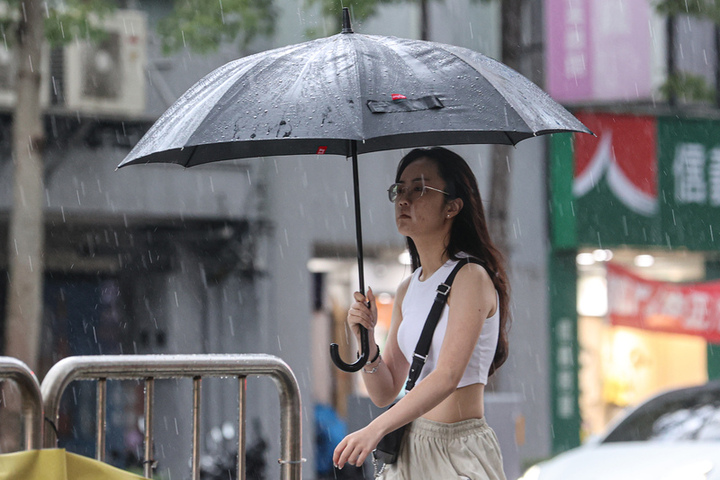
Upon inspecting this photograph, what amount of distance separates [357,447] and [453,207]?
811 mm

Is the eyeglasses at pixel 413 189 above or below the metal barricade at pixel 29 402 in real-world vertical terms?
above

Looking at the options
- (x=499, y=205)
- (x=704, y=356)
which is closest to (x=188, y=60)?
(x=499, y=205)

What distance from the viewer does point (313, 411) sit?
40.3 feet

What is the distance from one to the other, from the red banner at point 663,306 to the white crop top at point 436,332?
1030 centimetres

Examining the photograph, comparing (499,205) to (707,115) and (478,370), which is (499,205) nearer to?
(707,115)

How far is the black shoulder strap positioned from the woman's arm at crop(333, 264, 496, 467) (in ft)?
0.15

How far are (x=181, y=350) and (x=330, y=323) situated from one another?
2.16 meters

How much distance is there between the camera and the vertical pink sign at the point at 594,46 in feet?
43.3

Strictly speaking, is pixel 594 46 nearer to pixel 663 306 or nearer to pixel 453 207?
pixel 663 306

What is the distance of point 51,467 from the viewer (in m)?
2.94

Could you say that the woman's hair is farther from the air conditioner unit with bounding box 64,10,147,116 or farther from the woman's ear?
the air conditioner unit with bounding box 64,10,147,116

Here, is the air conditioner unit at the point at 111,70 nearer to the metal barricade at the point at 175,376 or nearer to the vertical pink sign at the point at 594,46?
the vertical pink sign at the point at 594,46

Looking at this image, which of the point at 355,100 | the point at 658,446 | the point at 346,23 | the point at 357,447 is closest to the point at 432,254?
the point at 355,100

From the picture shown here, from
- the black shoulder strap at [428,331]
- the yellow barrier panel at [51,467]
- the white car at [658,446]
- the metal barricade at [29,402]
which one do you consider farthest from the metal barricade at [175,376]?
the white car at [658,446]
